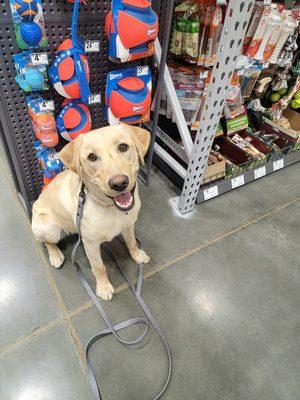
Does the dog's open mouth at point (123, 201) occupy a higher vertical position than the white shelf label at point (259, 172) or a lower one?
higher

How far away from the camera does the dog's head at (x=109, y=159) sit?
3.73 ft

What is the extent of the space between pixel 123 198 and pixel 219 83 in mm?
871

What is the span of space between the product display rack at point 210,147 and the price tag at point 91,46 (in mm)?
737

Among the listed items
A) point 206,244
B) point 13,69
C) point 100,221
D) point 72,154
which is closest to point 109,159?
point 72,154

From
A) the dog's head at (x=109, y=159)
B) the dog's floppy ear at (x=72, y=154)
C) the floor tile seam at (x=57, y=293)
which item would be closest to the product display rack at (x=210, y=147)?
the dog's head at (x=109, y=159)

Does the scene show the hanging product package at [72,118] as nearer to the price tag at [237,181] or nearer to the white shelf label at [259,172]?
the price tag at [237,181]

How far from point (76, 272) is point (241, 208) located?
1474 millimetres

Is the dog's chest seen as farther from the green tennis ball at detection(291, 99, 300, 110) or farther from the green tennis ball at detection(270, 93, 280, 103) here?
the green tennis ball at detection(291, 99, 300, 110)

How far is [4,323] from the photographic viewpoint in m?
1.60

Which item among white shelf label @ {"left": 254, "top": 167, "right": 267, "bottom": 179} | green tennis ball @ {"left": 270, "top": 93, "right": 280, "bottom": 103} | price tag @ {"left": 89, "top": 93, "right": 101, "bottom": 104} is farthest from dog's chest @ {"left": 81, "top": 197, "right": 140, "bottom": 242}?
green tennis ball @ {"left": 270, "top": 93, "right": 280, "bottom": 103}

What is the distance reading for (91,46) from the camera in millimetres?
1653

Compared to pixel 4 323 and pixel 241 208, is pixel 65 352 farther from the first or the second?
pixel 241 208

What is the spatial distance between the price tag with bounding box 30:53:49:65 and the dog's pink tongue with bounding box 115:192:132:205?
93cm

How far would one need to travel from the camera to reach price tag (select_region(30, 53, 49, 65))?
150 centimetres
